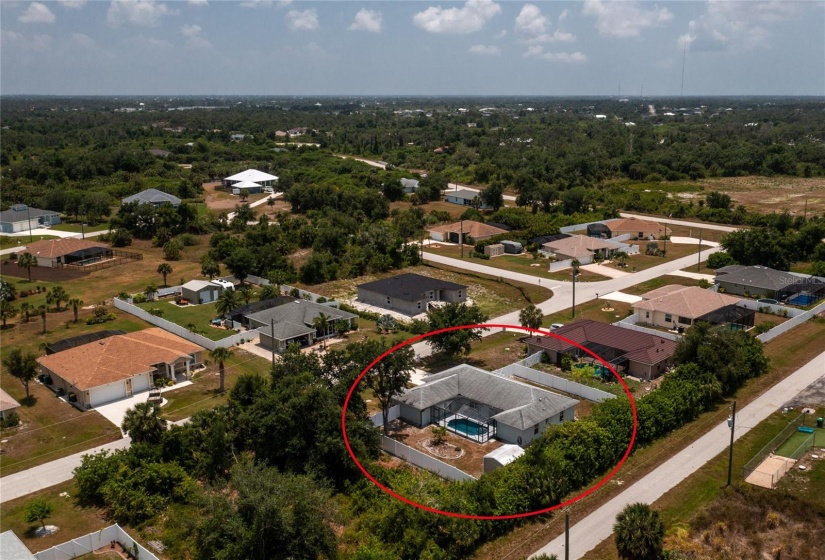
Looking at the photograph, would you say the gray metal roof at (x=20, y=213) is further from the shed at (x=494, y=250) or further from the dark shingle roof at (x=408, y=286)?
the shed at (x=494, y=250)

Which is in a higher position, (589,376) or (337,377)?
(337,377)

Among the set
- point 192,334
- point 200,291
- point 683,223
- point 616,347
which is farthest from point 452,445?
point 683,223

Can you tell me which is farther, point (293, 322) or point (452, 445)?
point (293, 322)

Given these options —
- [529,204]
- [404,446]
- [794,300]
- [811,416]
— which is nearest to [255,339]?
[404,446]

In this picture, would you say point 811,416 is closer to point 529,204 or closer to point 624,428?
point 624,428

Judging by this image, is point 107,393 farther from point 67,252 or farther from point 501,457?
point 67,252

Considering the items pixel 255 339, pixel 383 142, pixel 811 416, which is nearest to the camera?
pixel 811 416

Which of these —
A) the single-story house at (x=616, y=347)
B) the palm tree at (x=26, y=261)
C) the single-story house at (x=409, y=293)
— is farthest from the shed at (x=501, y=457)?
the palm tree at (x=26, y=261)
